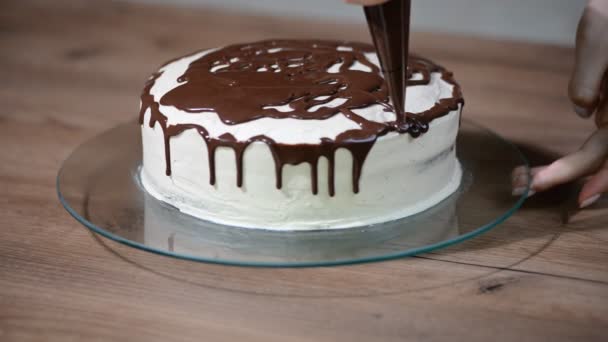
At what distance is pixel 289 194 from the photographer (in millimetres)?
1179

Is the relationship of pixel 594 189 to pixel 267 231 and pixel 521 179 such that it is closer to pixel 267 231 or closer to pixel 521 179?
pixel 521 179

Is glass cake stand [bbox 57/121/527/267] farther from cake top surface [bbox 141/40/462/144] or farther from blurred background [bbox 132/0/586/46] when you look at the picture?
blurred background [bbox 132/0/586/46]

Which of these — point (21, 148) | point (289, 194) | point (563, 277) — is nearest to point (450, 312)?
point (563, 277)

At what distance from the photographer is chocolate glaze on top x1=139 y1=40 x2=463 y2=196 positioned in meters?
1.14

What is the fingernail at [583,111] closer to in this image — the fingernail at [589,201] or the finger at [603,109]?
the finger at [603,109]

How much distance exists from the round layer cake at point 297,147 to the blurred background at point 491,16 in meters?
1.42

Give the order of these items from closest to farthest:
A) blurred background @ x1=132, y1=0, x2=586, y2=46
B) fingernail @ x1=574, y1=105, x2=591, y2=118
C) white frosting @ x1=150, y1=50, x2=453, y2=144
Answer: white frosting @ x1=150, y1=50, x2=453, y2=144, fingernail @ x1=574, y1=105, x2=591, y2=118, blurred background @ x1=132, y1=0, x2=586, y2=46

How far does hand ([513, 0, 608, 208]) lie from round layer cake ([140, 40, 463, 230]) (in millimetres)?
175

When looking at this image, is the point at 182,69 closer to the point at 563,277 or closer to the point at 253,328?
the point at 253,328

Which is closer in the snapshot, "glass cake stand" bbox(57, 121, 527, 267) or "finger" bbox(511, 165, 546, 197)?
"glass cake stand" bbox(57, 121, 527, 267)

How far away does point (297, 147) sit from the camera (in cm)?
112

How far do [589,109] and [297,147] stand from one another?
588 millimetres

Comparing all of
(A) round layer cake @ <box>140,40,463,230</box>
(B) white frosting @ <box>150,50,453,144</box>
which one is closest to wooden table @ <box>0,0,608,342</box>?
(A) round layer cake @ <box>140,40,463,230</box>

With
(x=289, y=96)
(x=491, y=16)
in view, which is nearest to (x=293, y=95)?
(x=289, y=96)
